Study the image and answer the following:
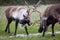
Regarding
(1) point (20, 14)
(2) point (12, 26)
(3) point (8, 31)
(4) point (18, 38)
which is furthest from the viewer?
(2) point (12, 26)

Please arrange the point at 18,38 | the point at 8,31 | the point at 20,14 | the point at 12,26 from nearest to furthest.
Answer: the point at 18,38, the point at 20,14, the point at 8,31, the point at 12,26

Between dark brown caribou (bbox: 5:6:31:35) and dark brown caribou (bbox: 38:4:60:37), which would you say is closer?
dark brown caribou (bbox: 38:4:60:37)

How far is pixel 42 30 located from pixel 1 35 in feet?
4.94

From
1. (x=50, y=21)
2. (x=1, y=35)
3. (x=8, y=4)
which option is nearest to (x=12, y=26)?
(x=8, y=4)

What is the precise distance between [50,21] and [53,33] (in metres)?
0.60

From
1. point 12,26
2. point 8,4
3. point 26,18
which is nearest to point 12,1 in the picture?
point 8,4

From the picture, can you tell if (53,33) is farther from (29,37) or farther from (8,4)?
(8,4)

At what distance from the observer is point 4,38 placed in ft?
35.6

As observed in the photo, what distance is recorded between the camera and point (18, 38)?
35.2 ft

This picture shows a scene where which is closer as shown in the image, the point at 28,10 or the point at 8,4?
the point at 28,10

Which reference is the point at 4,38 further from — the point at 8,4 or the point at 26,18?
the point at 8,4

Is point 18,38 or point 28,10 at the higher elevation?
point 28,10

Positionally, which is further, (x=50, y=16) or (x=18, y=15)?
(x=18, y=15)

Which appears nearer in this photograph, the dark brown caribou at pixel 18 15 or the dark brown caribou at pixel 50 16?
the dark brown caribou at pixel 50 16
